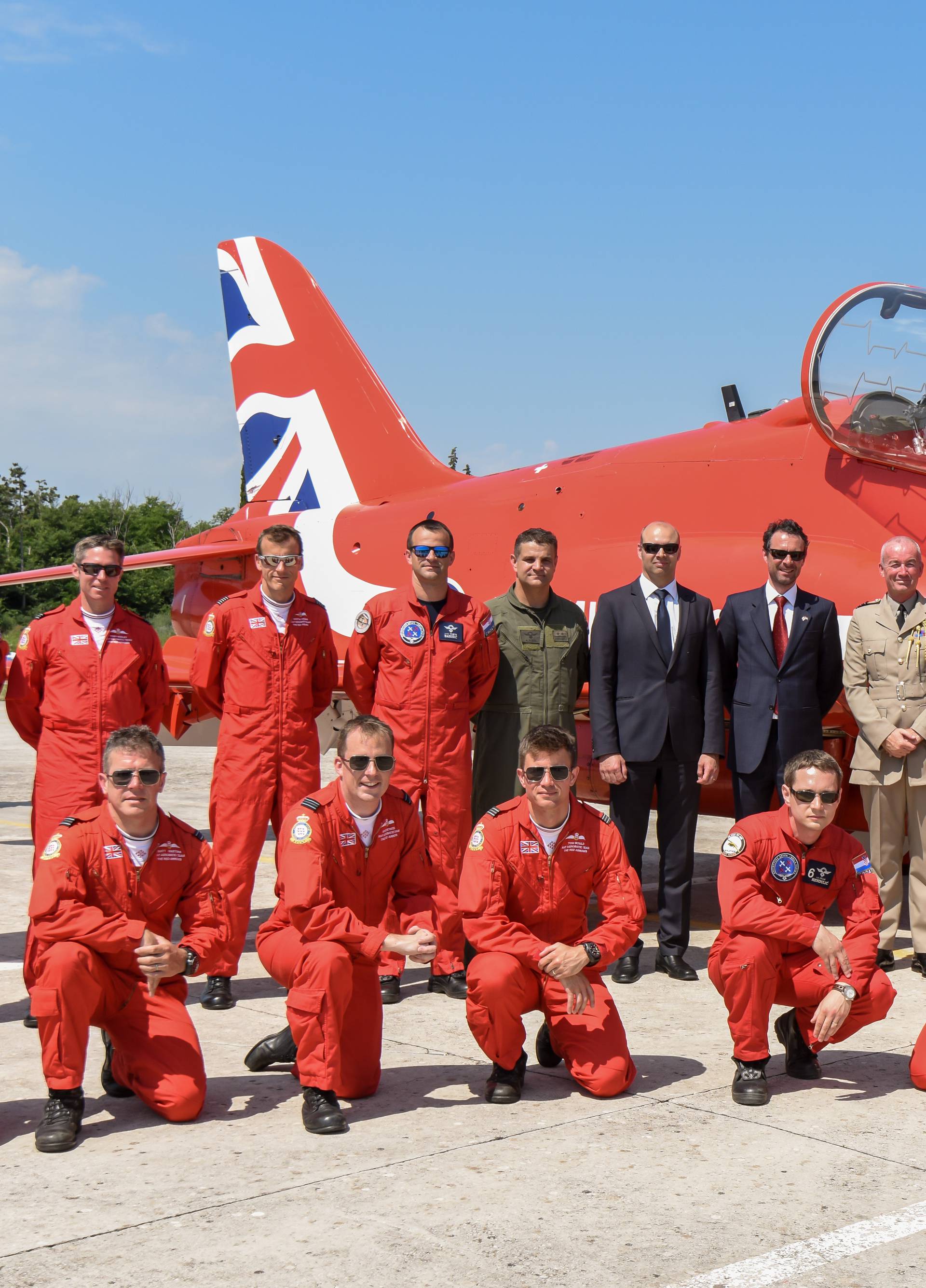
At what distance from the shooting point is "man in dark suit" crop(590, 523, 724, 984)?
612cm

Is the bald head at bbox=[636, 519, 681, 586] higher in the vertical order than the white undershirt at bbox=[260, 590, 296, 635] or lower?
higher

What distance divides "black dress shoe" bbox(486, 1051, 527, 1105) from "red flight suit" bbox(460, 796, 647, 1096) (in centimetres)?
4

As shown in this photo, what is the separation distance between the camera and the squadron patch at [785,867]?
4562 mm

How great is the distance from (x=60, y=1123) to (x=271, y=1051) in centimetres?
89

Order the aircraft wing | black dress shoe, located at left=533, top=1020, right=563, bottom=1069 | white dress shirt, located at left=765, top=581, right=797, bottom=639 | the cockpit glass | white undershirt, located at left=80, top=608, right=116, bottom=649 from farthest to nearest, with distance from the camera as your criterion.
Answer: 1. the aircraft wing
2. the cockpit glass
3. white dress shirt, located at left=765, top=581, right=797, bottom=639
4. white undershirt, located at left=80, top=608, right=116, bottom=649
5. black dress shoe, located at left=533, top=1020, right=563, bottom=1069

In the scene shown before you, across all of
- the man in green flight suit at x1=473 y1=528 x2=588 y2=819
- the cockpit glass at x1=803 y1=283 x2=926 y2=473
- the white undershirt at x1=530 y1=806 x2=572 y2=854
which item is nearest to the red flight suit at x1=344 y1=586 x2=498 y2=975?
the man in green flight suit at x1=473 y1=528 x2=588 y2=819

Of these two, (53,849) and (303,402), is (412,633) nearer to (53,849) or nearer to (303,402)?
(53,849)

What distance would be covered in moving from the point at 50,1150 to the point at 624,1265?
1.80 m

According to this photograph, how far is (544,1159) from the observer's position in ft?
12.2

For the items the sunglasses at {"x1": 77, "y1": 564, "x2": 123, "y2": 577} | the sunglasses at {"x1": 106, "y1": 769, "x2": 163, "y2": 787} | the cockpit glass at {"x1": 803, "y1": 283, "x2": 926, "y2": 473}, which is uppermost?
the cockpit glass at {"x1": 803, "y1": 283, "x2": 926, "y2": 473}

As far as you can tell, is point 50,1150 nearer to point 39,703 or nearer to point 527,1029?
point 527,1029

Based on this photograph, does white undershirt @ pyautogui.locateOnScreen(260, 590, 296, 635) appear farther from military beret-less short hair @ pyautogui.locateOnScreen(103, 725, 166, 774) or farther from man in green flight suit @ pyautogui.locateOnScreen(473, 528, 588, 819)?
military beret-less short hair @ pyautogui.locateOnScreen(103, 725, 166, 774)

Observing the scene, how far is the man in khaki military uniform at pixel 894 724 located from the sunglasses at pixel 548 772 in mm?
2209

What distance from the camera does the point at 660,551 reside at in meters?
6.13
